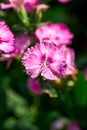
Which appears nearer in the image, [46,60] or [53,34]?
[46,60]

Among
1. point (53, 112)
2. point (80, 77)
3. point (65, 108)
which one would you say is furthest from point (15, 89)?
point (80, 77)

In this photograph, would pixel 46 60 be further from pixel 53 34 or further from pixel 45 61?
pixel 53 34

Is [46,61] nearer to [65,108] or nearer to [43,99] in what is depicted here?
[65,108]

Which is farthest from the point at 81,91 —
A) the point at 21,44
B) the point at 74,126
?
the point at 21,44

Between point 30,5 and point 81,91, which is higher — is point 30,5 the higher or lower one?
the higher one

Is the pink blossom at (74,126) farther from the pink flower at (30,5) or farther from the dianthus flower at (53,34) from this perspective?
the pink flower at (30,5)

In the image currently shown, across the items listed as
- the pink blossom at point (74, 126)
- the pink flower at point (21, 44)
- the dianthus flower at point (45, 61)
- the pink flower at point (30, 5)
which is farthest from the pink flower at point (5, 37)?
the pink blossom at point (74, 126)
